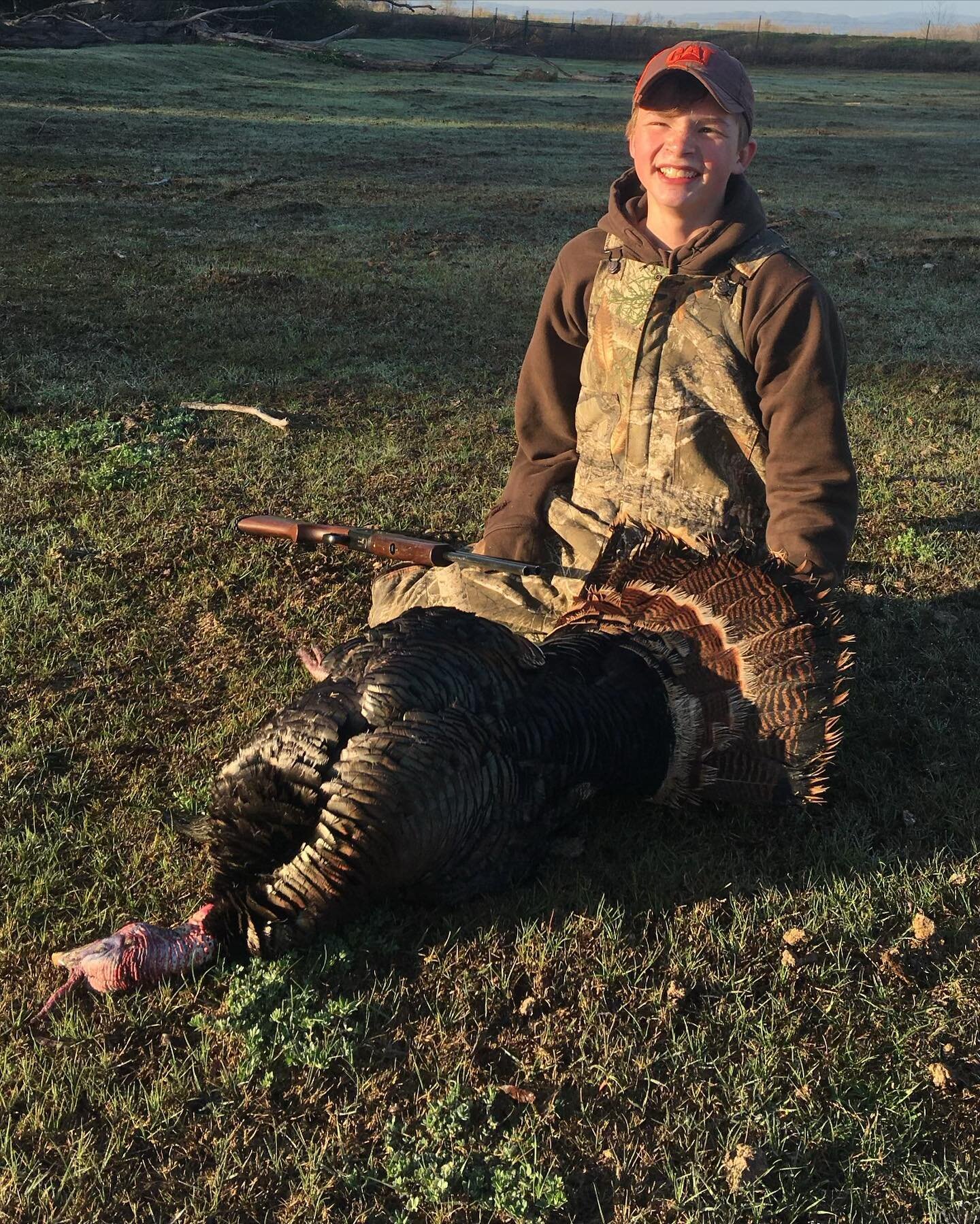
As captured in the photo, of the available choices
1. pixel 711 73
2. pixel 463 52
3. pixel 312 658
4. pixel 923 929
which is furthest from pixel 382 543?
pixel 463 52

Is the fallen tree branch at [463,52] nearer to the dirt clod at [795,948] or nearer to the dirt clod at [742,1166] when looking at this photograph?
the dirt clod at [795,948]

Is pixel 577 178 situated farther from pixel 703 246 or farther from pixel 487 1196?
pixel 487 1196

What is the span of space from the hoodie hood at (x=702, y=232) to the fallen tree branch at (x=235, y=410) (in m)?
3.72

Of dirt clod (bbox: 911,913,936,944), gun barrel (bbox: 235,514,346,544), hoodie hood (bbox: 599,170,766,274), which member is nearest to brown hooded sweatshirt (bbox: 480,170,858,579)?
hoodie hood (bbox: 599,170,766,274)

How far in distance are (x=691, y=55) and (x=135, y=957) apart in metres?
3.37

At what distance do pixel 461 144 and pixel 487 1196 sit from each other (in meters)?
23.3

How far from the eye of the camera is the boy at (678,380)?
3.43 metres

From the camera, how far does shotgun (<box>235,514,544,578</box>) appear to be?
407 centimetres

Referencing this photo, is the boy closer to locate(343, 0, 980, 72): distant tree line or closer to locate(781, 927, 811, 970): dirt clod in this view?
locate(781, 927, 811, 970): dirt clod

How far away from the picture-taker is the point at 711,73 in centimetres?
329

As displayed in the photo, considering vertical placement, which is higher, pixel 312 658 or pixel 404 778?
pixel 404 778

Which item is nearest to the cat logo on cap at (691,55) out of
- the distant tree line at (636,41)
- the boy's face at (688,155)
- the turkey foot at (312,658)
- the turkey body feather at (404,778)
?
the boy's face at (688,155)

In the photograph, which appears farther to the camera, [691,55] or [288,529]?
[288,529]

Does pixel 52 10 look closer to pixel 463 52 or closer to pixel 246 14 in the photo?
pixel 246 14
